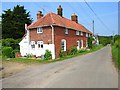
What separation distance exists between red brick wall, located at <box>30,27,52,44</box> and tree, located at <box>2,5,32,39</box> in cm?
2174

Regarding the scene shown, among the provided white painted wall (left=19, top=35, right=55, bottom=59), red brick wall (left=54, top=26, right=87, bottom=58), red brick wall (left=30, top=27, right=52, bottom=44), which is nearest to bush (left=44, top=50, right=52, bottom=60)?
white painted wall (left=19, top=35, right=55, bottom=59)

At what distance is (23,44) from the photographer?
32.2 m

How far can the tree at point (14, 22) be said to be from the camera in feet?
171

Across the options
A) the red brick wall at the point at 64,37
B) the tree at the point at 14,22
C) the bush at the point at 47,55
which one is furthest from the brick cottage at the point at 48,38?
the tree at the point at 14,22

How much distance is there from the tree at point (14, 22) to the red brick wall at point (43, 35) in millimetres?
21737

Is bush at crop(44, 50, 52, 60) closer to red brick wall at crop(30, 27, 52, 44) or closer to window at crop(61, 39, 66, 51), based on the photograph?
red brick wall at crop(30, 27, 52, 44)

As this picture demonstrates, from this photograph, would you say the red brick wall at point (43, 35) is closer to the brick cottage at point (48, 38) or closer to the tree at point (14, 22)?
the brick cottage at point (48, 38)

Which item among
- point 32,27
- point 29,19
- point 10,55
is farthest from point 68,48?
point 29,19

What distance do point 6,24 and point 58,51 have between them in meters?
28.0

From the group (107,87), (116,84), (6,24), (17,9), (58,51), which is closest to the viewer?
(107,87)

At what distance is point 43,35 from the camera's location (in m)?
29.5

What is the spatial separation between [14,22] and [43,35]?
2589 centimetres

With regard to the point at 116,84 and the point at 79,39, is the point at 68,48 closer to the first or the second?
the point at 79,39

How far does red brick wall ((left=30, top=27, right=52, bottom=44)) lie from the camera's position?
28591 millimetres
